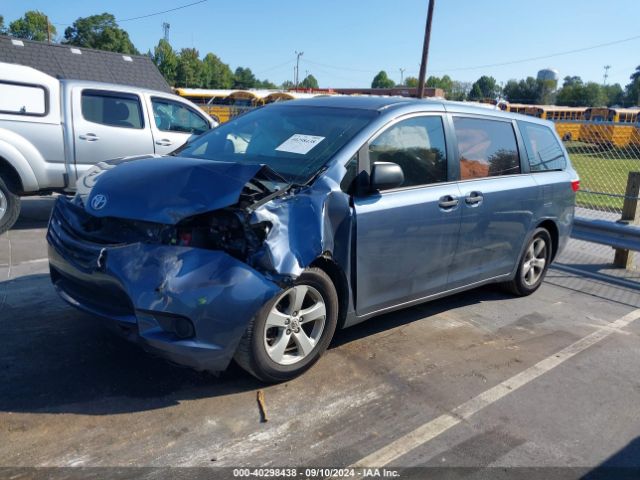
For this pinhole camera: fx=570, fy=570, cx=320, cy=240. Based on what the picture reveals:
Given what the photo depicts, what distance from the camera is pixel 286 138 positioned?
14.0ft

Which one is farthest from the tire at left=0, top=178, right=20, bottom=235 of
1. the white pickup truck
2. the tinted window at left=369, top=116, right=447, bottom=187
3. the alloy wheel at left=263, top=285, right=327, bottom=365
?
the tinted window at left=369, top=116, right=447, bottom=187

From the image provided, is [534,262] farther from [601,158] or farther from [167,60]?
[167,60]

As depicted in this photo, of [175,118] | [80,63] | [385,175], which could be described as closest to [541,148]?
[385,175]

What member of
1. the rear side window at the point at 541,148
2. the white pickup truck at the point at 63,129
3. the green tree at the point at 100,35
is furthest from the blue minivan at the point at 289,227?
the green tree at the point at 100,35

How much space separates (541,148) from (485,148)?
111cm

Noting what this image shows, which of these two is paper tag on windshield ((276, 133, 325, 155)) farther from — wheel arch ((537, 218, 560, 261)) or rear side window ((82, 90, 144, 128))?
rear side window ((82, 90, 144, 128))

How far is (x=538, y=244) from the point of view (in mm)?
5879

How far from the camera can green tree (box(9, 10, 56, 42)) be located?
7619 centimetres

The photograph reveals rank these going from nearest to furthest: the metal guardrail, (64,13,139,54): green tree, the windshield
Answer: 1. the windshield
2. the metal guardrail
3. (64,13,139,54): green tree

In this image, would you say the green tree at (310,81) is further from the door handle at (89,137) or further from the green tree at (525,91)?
the door handle at (89,137)

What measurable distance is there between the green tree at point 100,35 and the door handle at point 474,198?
79.0 meters

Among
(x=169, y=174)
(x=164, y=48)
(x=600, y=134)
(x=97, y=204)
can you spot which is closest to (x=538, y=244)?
(x=169, y=174)

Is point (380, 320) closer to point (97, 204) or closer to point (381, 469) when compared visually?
point (381, 469)

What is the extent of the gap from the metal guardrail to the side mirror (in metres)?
4.36
